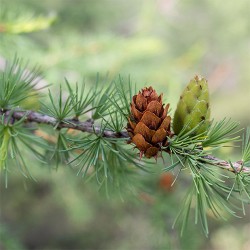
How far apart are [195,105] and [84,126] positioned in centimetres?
23

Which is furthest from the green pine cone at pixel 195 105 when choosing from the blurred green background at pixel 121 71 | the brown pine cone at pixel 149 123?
the blurred green background at pixel 121 71

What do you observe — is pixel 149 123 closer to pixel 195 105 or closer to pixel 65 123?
pixel 195 105

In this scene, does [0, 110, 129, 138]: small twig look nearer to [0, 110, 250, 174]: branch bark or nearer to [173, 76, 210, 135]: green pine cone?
[0, 110, 250, 174]: branch bark

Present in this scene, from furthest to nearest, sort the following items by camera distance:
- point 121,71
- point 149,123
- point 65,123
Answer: point 121,71 → point 65,123 → point 149,123

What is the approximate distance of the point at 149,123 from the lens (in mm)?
729

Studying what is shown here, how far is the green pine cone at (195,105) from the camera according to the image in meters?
0.75

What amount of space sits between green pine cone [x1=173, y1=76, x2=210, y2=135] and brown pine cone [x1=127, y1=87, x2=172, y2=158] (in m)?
0.04

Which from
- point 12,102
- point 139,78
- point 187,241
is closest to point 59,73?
point 139,78

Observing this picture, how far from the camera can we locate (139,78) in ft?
8.29

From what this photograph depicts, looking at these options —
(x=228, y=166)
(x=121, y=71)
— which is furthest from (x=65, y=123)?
(x=121, y=71)

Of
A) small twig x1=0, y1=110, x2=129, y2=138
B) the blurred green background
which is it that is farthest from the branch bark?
the blurred green background

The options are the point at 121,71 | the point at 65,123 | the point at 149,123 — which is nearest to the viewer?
the point at 149,123

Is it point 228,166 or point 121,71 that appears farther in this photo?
point 121,71

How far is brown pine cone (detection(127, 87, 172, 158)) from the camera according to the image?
2.39 feet
